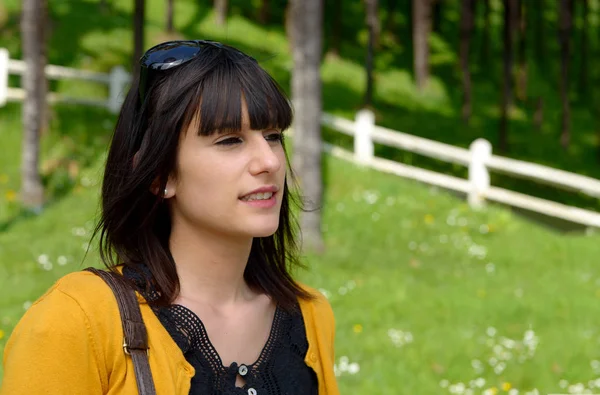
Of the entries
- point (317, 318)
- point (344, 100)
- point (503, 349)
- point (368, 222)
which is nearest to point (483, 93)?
point (344, 100)

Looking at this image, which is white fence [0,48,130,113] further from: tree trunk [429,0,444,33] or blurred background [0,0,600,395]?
tree trunk [429,0,444,33]

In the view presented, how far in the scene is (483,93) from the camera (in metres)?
28.3

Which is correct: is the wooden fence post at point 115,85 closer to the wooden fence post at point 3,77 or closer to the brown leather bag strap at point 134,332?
the wooden fence post at point 3,77

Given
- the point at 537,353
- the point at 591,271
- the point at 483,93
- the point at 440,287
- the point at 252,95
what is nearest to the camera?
the point at 252,95

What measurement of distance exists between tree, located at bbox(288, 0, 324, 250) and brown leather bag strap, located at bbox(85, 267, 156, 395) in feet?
29.7

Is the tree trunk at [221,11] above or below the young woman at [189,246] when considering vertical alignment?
above

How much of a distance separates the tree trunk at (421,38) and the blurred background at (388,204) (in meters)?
0.06

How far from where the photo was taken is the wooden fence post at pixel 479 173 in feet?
45.7

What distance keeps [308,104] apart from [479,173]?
3599 millimetres

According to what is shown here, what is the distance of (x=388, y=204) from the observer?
527 inches

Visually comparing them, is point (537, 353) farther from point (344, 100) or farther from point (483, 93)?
point (483, 93)

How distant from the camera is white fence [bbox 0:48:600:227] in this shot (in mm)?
13078

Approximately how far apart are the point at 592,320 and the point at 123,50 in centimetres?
1514

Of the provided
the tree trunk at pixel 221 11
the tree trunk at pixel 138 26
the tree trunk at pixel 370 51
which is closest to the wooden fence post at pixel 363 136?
the tree trunk at pixel 138 26
